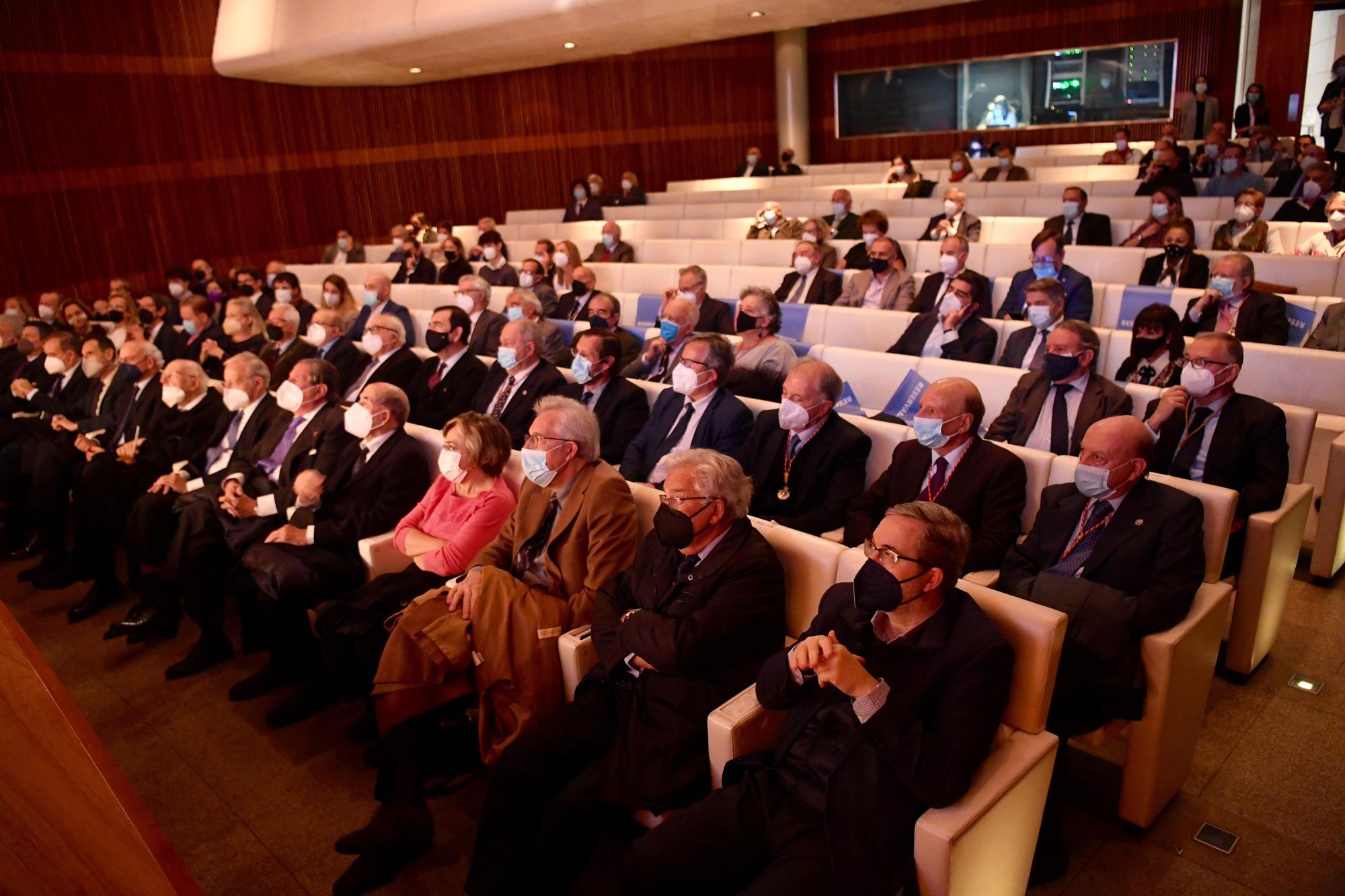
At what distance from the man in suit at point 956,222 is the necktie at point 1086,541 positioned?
17.1ft

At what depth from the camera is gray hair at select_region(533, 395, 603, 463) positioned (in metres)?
2.90

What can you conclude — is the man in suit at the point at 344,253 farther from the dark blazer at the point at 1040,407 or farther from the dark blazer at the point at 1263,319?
the dark blazer at the point at 1263,319

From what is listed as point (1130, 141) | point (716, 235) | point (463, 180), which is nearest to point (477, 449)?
point (716, 235)

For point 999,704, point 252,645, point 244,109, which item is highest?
point 244,109

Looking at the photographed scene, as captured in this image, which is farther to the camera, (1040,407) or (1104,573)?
(1040,407)

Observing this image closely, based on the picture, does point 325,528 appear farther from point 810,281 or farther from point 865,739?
point 810,281

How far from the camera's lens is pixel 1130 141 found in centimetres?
1308

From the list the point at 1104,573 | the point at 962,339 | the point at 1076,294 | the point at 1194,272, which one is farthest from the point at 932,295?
the point at 1104,573

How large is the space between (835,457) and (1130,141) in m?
12.2

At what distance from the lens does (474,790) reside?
9.37 feet

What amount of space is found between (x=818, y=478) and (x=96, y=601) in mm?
3504

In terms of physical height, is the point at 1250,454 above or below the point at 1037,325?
below

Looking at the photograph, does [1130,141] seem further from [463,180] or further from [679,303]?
[679,303]

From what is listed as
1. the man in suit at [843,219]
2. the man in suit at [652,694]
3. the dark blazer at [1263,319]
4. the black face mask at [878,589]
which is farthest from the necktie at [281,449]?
the man in suit at [843,219]
